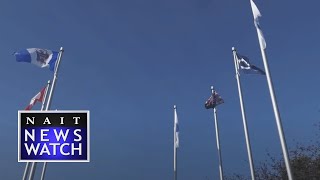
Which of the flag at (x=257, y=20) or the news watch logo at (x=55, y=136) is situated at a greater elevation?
the flag at (x=257, y=20)

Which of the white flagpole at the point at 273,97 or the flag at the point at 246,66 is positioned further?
the flag at the point at 246,66

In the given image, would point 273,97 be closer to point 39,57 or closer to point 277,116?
point 277,116

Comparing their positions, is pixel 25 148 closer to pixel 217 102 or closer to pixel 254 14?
pixel 254 14

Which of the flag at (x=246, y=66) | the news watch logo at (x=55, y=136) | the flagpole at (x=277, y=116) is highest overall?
the flag at (x=246, y=66)

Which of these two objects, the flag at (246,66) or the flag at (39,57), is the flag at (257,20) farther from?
the flag at (39,57)

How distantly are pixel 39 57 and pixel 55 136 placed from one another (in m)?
14.1

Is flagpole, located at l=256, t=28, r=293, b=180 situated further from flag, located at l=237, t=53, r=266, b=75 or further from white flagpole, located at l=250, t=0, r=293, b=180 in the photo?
flag, located at l=237, t=53, r=266, b=75

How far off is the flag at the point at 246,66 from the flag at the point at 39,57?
10.4 metres

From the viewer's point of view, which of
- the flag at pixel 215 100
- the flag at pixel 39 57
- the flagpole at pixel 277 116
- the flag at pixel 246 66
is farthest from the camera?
the flag at pixel 215 100

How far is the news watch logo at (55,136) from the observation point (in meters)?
10.8

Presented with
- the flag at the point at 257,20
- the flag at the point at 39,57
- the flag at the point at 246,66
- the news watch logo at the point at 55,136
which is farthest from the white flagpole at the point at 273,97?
the flag at the point at 39,57

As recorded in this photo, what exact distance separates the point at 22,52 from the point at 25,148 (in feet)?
43.8

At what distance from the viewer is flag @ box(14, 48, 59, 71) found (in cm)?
2333

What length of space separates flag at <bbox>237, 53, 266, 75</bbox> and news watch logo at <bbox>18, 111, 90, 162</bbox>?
16078 millimetres
